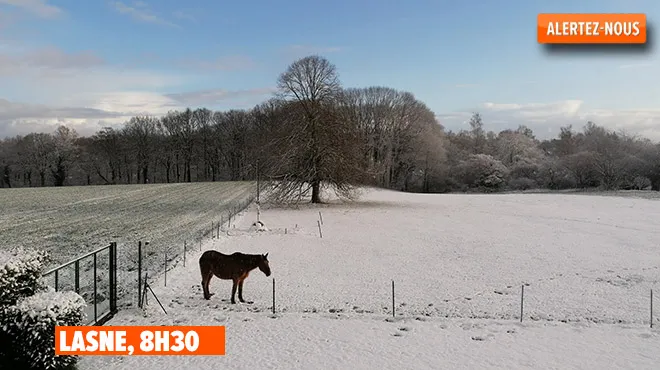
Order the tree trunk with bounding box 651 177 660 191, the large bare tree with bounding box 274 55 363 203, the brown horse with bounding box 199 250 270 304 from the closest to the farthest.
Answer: the brown horse with bounding box 199 250 270 304 < the large bare tree with bounding box 274 55 363 203 < the tree trunk with bounding box 651 177 660 191

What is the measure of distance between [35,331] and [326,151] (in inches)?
1231

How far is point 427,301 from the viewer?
1355 cm

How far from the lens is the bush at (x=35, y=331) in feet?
23.9

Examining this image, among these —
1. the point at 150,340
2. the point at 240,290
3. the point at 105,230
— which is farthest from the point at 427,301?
the point at 105,230

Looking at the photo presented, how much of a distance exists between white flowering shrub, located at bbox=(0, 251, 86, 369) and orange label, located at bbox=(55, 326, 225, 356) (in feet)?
2.29

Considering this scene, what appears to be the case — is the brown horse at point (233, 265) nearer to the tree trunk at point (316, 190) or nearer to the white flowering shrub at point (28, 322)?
the white flowering shrub at point (28, 322)

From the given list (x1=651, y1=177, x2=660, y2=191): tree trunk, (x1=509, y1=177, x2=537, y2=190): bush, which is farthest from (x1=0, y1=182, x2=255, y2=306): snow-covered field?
(x1=651, y1=177, x2=660, y2=191): tree trunk

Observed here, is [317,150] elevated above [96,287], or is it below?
above

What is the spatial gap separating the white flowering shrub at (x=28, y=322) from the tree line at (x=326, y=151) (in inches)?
1191

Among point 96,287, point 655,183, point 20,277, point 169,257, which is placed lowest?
point 169,257

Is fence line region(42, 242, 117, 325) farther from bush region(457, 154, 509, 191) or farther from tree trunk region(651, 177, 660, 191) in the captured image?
tree trunk region(651, 177, 660, 191)

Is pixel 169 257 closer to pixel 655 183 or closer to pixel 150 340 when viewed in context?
pixel 150 340

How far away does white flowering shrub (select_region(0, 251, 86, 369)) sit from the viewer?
23.9 feet

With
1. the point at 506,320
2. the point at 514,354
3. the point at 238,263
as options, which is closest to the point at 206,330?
the point at 238,263
